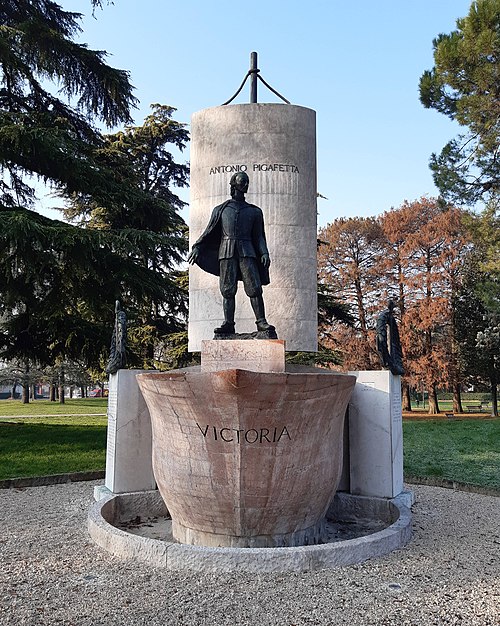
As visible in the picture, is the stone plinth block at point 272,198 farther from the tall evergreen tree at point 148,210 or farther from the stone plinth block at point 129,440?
the tall evergreen tree at point 148,210

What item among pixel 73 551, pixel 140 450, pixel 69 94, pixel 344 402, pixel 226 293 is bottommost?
pixel 73 551

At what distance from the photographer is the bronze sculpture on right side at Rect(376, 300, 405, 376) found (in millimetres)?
6684

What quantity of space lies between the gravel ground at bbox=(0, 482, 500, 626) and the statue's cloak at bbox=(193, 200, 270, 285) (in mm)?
2833

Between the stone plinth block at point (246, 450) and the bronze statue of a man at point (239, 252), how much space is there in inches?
45.1

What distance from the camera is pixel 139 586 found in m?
4.25

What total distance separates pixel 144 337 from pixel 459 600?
15495mm

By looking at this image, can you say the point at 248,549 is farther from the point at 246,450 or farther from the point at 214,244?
the point at 214,244

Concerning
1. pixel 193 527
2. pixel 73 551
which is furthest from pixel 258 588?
pixel 73 551

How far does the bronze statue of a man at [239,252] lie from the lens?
5.94 metres

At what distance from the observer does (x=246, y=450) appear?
4836 mm

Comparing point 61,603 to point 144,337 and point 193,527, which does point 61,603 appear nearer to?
point 193,527

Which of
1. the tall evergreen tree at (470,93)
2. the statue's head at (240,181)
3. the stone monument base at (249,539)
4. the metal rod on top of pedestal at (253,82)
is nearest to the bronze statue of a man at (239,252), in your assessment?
the statue's head at (240,181)

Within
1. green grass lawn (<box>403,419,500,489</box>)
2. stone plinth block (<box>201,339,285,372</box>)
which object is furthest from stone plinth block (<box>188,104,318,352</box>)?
green grass lawn (<box>403,419,500,489</box>)

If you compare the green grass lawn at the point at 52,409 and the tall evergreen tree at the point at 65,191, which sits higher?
the tall evergreen tree at the point at 65,191
